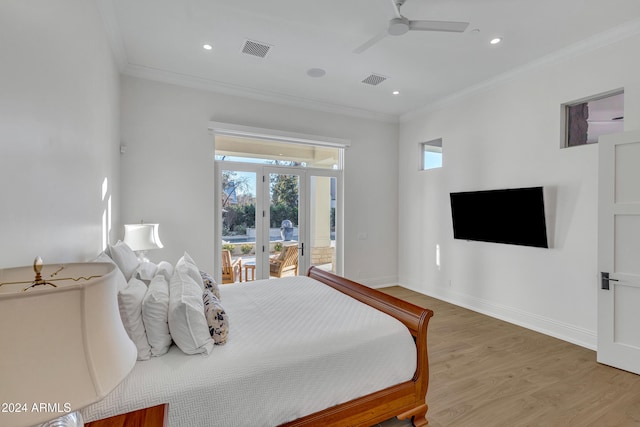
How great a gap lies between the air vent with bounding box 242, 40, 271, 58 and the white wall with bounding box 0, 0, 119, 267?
1345mm

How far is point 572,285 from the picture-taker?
338 centimetres

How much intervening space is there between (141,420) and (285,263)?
150 inches

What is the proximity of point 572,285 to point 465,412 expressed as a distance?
87.5 inches

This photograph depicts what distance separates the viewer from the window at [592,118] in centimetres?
317

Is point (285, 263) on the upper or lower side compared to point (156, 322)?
lower

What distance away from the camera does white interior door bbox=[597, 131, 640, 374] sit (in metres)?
2.73

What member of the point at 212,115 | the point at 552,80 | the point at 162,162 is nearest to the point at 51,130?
the point at 162,162

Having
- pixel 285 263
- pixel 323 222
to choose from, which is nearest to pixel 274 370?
pixel 285 263

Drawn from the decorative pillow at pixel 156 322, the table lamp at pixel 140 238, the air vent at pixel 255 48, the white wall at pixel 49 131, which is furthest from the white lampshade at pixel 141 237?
the air vent at pixel 255 48

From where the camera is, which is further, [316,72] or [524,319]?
[316,72]

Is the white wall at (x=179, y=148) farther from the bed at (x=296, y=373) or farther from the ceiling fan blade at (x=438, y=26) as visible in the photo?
the ceiling fan blade at (x=438, y=26)

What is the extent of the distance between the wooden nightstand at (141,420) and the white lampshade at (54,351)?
21.8 inches

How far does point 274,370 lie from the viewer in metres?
1.64

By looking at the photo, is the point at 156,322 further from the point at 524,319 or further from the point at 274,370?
the point at 524,319
